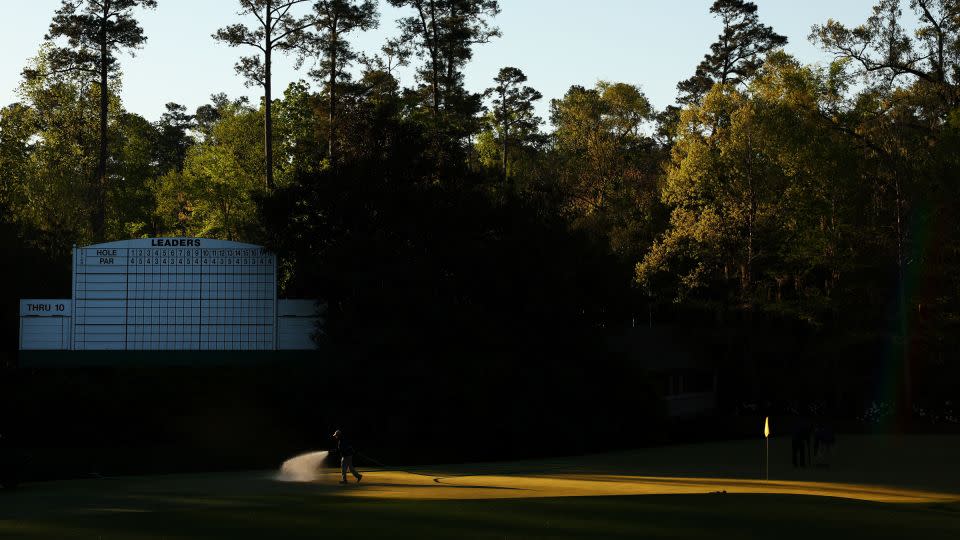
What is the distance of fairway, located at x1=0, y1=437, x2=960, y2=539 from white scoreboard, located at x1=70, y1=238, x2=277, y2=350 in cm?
924

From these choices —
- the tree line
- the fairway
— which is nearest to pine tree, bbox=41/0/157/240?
the tree line

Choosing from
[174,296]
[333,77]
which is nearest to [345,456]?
[174,296]

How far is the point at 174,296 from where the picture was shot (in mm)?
42281

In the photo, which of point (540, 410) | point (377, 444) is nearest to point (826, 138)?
point (540, 410)

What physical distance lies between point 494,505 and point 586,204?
46.4 metres

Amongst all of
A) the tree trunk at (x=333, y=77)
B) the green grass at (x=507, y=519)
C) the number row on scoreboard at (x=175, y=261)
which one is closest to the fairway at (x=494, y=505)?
the green grass at (x=507, y=519)

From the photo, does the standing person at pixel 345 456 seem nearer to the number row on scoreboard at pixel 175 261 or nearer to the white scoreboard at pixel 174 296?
the white scoreboard at pixel 174 296

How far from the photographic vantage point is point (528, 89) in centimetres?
9744

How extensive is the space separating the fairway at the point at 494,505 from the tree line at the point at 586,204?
8.65 metres

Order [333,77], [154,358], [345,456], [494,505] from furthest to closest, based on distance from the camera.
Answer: [333,77]
[154,358]
[345,456]
[494,505]

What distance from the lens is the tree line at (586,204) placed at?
42.7 metres

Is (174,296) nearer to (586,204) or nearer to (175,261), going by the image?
(175,261)

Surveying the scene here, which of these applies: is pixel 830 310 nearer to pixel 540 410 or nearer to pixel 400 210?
pixel 540 410

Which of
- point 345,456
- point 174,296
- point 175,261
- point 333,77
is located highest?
point 333,77
